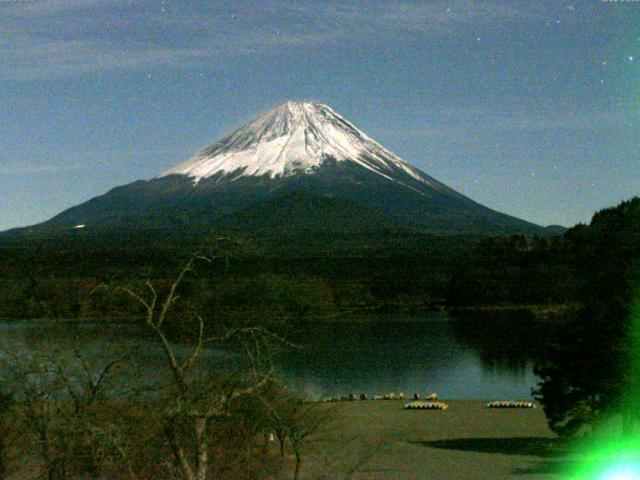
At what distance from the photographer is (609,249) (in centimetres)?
7150

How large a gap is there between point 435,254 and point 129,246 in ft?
105

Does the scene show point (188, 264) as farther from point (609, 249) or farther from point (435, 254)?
point (435, 254)

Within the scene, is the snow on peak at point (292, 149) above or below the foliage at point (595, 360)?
above

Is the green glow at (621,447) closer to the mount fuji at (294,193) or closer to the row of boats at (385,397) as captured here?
the row of boats at (385,397)

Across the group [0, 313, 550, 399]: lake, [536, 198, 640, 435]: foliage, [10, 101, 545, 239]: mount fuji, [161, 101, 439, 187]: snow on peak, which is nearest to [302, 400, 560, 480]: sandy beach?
[536, 198, 640, 435]: foliage

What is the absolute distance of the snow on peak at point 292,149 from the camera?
547 ft

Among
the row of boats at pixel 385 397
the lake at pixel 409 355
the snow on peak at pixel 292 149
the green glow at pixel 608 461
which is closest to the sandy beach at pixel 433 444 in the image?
the green glow at pixel 608 461

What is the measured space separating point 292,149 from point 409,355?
128245 millimetres

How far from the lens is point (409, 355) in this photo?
44.4 m

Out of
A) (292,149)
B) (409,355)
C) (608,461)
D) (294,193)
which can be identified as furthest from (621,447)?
(292,149)

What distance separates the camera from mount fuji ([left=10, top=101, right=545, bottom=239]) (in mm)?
130250

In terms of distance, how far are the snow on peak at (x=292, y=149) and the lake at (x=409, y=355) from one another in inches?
4112

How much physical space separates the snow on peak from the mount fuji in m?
0.19

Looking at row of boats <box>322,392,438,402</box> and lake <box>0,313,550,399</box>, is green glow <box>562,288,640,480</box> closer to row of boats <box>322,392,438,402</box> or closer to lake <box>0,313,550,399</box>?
lake <box>0,313,550,399</box>
